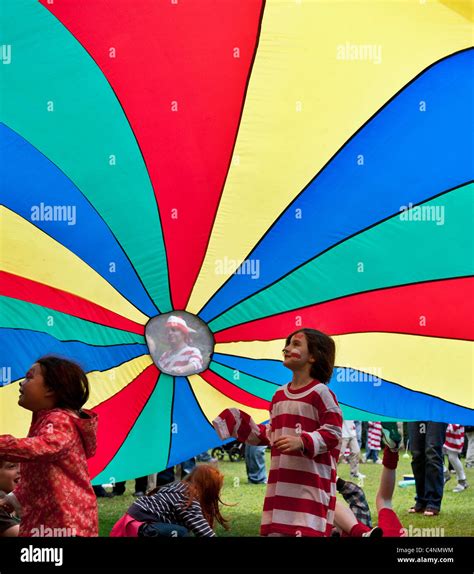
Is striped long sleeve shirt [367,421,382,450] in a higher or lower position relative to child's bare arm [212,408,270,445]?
higher

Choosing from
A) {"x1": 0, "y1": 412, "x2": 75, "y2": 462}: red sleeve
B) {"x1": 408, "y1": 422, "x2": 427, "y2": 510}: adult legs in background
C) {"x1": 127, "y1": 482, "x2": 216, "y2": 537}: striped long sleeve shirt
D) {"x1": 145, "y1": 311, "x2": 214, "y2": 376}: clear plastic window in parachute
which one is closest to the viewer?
{"x1": 0, "y1": 412, "x2": 75, "y2": 462}: red sleeve

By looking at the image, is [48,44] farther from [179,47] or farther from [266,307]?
[266,307]

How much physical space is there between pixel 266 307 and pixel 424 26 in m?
1.58

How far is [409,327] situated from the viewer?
16.1 ft

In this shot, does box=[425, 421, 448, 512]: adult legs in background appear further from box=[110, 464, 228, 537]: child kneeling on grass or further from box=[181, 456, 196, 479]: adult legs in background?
box=[110, 464, 228, 537]: child kneeling on grass

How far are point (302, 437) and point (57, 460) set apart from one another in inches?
34.2

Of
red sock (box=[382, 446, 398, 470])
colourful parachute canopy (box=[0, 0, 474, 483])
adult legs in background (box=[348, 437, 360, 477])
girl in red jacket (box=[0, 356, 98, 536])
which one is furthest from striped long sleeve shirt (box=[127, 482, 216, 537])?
adult legs in background (box=[348, 437, 360, 477])

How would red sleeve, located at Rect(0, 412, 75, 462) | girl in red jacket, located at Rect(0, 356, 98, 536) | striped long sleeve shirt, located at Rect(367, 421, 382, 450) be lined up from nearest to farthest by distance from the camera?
red sleeve, located at Rect(0, 412, 75, 462) → girl in red jacket, located at Rect(0, 356, 98, 536) → striped long sleeve shirt, located at Rect(367, 421, 382, 450)

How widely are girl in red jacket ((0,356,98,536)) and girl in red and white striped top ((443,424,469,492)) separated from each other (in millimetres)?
5343

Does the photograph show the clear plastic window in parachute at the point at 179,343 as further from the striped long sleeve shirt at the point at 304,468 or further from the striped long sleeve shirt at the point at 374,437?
the striped long sleeve shirt at the point at 374,437

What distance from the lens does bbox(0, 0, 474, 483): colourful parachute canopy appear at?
4781mm

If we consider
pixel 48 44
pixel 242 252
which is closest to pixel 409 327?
pixel 242 252

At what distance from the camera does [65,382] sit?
3.23 metres

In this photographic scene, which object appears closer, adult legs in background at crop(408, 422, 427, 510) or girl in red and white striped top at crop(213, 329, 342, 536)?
girl in red and white striped top at crop(213, 329, 342, 536)
